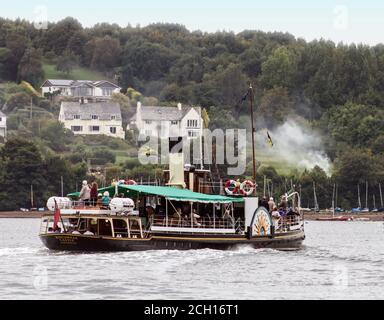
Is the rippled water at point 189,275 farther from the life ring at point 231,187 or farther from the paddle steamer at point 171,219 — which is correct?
the life ring at point 231,187

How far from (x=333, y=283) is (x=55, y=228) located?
71.2ft

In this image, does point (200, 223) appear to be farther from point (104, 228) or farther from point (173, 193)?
point (104, 228)

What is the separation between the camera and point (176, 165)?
86.8 metres

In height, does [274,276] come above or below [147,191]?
below

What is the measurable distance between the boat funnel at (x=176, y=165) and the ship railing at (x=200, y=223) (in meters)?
3.92

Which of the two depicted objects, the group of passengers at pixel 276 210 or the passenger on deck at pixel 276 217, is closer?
the group of passengers at pixel 276 210

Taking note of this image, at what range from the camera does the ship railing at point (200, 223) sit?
79.8 metres

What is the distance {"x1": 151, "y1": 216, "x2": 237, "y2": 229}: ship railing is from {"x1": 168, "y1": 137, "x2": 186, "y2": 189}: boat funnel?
3.92m

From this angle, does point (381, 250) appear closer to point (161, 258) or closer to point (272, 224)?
point (272, 224)

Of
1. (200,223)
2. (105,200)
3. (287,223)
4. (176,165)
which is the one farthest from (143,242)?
(287,223)

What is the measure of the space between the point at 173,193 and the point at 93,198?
5170 mm

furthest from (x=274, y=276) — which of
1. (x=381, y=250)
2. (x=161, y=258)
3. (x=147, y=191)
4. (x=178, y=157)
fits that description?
(x=381, y=250)

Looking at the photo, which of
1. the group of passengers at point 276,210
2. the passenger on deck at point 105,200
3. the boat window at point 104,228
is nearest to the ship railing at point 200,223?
the boat window at point 104,228
